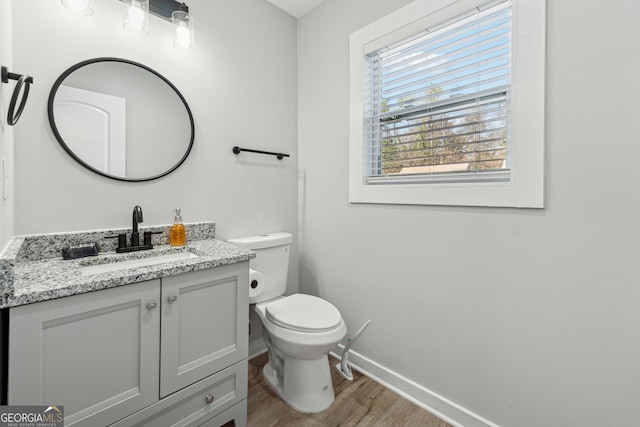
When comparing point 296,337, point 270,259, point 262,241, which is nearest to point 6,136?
point 262,241

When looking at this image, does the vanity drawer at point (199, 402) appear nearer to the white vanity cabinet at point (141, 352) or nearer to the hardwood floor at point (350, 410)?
the white vanity cabinet at point (141, 352)

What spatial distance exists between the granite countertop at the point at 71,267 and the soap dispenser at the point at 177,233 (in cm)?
3

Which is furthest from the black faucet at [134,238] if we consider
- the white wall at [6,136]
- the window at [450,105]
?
the window at [450,105]

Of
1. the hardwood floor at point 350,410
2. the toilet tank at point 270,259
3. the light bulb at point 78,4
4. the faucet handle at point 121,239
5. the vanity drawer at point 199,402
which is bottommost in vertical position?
Answer: the hardwood floor at point 350,410

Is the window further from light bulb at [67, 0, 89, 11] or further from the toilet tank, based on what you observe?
light bulb at [67, 0, 89, 11]

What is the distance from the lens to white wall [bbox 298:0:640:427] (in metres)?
1.04

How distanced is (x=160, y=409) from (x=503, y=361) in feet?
4.88

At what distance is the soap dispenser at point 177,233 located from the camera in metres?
1.54

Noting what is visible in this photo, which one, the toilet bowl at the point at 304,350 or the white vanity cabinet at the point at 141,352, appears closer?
the white vanity cabinet at the point at 141,352

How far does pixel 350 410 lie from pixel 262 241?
106 centimetres

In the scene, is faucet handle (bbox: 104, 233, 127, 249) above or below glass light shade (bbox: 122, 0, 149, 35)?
below

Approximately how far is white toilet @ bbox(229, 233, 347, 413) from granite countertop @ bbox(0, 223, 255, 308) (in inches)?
13.0

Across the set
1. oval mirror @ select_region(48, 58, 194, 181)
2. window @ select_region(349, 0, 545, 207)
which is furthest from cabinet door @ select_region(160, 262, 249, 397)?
window @ select_region(349, 0, 545, 207)

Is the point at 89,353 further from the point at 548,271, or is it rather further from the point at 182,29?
the point at 548,271
